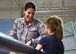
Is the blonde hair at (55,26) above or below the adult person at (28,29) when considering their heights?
above

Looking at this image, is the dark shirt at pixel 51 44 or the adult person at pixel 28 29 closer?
the dark shirt at pixel 51 44

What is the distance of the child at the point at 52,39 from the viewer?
3.62 feet

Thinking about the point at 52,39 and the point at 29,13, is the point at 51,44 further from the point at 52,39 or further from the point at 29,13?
the point at 29,13

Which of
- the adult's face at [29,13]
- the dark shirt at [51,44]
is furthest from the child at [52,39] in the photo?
the adult's face at [29,13]

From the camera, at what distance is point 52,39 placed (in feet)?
3.69

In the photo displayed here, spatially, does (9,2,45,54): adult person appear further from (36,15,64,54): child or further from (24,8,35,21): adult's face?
(36,15,64,54): child

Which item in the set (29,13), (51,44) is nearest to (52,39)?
(51,44)

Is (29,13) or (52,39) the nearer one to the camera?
(52,39)

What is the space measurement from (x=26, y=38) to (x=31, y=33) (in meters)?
0.06

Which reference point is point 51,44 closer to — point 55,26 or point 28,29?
point 55,26

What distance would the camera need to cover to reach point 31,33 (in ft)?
5.64

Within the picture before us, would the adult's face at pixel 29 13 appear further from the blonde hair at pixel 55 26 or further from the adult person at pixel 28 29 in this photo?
the blonde hair at pixel 55 26

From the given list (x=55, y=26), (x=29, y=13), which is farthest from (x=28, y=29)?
(x=55, y=26)

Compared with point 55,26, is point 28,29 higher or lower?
lower
